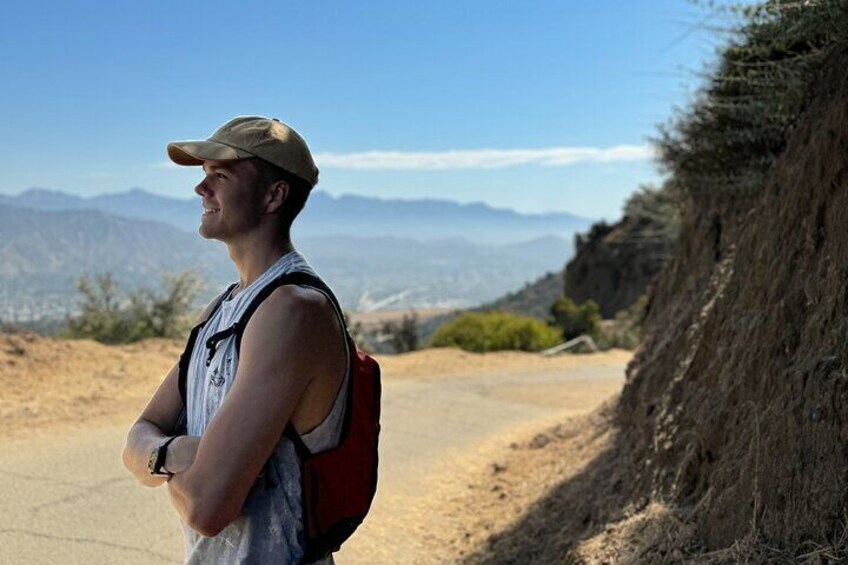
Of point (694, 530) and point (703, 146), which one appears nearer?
point (694, 530)

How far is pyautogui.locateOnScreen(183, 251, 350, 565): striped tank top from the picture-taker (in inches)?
92.1

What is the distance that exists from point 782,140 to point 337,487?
5.48 metres

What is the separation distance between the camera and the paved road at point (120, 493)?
585 centimetres

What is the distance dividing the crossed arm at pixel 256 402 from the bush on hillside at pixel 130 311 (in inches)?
645

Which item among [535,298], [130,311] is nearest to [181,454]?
[130,311]

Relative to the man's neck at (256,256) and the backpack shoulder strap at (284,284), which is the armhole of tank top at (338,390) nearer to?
the backpack shoulder strap at (284,284)

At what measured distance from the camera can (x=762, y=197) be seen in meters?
6.22

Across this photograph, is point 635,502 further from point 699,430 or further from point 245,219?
point 245,219

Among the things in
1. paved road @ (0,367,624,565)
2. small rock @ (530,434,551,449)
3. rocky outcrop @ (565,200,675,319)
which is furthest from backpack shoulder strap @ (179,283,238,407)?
rocky outcrop @ (565,200,675,319)

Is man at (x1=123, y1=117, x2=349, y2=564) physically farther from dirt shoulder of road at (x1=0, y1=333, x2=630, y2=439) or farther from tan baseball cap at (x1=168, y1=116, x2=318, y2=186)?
dirt shoulder of road at (x1=0, y1=333, x2=630, y2=439)

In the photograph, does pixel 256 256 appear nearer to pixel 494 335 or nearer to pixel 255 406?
pixel 255 406

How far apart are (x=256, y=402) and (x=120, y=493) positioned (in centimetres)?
566

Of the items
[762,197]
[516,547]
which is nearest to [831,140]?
[762,197]

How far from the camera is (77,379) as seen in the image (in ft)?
38.3
